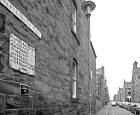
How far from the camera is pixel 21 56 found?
511 cm

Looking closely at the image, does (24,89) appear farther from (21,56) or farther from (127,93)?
(127,93)

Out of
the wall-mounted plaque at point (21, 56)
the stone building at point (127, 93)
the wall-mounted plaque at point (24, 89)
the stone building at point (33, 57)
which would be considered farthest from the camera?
the stone building at point (127, 93)

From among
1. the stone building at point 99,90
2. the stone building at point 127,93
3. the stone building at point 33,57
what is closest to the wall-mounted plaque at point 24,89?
the stone building at point 33,57

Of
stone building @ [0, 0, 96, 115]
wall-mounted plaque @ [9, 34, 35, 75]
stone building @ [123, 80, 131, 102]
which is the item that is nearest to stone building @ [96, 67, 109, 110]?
stone building @ [0, 0, 96, 115]

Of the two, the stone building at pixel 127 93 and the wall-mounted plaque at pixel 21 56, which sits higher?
the wall-mounted plaque at pixel 21 56

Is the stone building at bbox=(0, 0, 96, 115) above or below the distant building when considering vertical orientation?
above

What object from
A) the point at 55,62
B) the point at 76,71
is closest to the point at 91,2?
the point at 76,71

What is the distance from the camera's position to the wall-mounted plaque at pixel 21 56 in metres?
4.68

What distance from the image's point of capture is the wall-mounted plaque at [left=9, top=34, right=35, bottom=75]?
4.68 meters

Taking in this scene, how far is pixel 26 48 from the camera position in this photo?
5.36 m

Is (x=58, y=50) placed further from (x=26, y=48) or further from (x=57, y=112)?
(x=26, y=48)

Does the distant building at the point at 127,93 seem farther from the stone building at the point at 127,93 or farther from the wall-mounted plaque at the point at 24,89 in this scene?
the wall-mounted plaque at the point at 24,89

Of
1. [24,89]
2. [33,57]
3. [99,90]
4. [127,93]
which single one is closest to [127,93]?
[127,93]

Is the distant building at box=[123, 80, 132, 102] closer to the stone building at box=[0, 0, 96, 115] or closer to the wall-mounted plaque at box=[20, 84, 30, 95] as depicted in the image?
the stone building at box=[0, 0, 96, 115]
